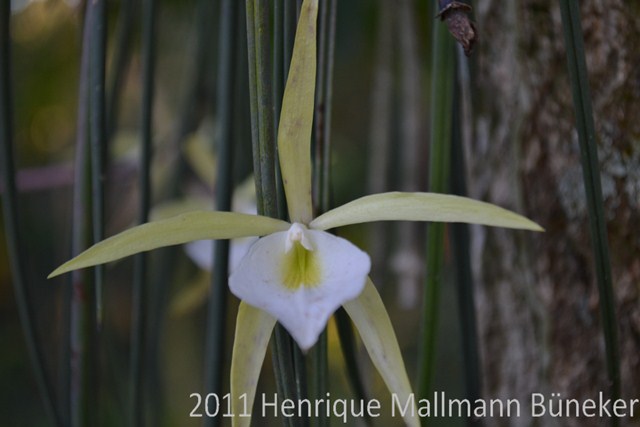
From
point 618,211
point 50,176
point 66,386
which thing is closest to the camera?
point 618,211

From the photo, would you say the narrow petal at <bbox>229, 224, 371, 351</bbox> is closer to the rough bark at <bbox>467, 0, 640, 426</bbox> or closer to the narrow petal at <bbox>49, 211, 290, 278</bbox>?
the narrow petal at <bbox>49, 211, 290, 278</bbox>

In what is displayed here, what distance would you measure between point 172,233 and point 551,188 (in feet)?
1.41

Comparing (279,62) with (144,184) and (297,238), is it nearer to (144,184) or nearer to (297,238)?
(297,238)

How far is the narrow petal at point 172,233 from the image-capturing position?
368 mm

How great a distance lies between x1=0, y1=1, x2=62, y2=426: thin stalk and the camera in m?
0.57

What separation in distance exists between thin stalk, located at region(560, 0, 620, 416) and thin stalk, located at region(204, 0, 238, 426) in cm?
23

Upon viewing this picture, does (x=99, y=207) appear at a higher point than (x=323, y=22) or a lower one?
lower

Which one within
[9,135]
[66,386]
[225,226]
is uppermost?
[9,135]

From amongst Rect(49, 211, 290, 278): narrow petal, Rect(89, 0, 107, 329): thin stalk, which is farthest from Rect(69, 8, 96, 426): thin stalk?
Rect(49, 211, 290, 278): narrow petal

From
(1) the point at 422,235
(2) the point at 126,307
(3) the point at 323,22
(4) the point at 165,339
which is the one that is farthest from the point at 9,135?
(2) the point at 126,307

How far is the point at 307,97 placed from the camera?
1.31 feet

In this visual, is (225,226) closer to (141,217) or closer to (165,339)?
(141,217)

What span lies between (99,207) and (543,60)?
16.5 inches

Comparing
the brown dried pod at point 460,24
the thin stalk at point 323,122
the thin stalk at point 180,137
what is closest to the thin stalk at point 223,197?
the thin stalk at point 323,122
